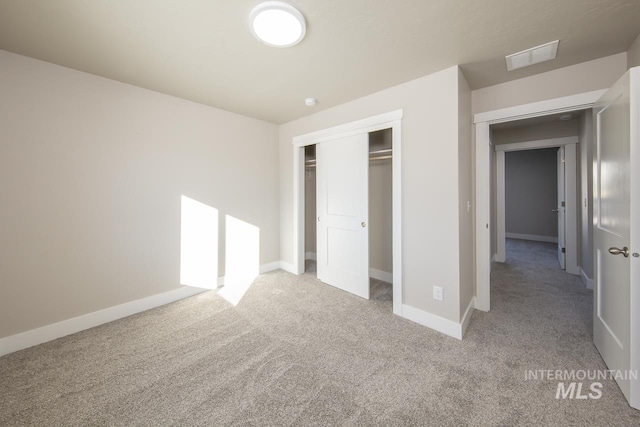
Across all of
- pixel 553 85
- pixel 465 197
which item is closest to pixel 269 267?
pixel 465 197

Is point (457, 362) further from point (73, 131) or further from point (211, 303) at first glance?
point (73, 131)

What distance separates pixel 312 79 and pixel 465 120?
1.58 m

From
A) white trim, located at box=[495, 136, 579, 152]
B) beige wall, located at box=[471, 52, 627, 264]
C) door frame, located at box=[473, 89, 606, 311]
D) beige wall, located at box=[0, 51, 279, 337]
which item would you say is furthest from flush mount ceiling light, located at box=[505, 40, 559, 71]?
beige wall, located at box=[0, 51, 279, 337]

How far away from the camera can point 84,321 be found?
7.78 ft

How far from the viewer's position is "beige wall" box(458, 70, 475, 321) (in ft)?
7.42

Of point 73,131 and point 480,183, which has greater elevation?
point 73,131

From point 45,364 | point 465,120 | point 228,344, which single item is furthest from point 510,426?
point 45,364

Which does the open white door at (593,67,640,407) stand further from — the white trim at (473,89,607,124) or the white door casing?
the white door casing

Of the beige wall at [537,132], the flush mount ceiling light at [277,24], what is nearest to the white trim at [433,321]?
the flush mount ceiling light at [277,24]

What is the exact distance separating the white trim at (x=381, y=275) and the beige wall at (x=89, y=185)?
2509mm

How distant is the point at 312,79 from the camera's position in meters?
2.46

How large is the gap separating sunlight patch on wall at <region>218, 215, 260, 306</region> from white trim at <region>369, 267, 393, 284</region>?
181 centimetres

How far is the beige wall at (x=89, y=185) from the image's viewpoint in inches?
81.4

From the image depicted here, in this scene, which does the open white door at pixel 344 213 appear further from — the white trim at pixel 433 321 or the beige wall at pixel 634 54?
the beige wall at pixel 634 54
